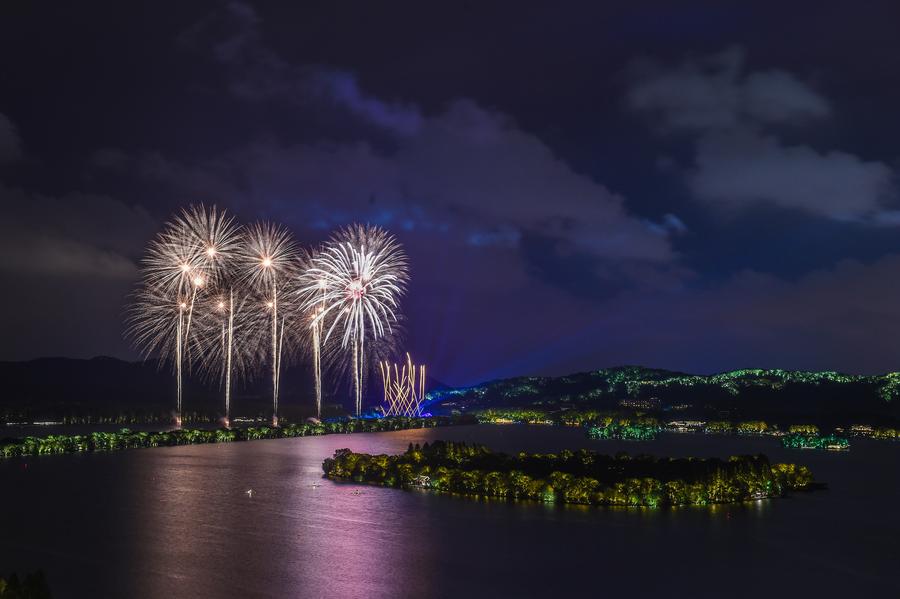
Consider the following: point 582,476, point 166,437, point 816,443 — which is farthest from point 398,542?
point 816,443

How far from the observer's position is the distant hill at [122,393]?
9531 centimetres

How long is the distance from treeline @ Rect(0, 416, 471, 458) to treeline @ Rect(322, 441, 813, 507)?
792 inches

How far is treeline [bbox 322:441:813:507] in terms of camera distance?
32219 millimetres

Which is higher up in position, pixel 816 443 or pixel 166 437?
pixel 166 437

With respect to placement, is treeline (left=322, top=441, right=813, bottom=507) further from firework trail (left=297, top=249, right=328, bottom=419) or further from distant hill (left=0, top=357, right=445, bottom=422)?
distant hill (left=0, top=357, right=445, bottom=422)

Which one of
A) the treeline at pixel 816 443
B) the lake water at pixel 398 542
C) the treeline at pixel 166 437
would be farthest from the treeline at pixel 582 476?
the treeline at pixel 816 443

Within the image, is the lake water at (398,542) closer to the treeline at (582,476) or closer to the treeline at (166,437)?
the treeline at (582,476)

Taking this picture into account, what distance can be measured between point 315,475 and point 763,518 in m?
21.9

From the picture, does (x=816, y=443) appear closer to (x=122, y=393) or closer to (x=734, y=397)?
(x=734, y=397)

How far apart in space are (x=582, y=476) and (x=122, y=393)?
481ft

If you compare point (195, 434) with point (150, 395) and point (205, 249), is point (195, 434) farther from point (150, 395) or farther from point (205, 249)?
point (150, 395)

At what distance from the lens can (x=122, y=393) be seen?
159000 millimetres

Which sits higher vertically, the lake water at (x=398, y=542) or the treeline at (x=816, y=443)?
the lake water at (x=398, y=542)

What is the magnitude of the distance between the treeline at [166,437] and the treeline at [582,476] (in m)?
20.1
